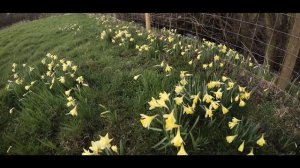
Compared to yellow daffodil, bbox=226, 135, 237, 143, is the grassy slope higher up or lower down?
lower down

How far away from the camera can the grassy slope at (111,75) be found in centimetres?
287

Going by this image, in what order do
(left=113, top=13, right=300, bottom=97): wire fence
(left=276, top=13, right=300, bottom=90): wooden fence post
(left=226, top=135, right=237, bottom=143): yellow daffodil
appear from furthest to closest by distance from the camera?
(left=113, top=13, right=300, bottom=97): wire fence, (left=276, top=13, right=300, bottom=90): wooden fence post, (left=226, top=135, right=237, bottom=143): yellow daffodil

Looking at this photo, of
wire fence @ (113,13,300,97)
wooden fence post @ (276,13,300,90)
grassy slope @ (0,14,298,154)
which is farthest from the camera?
wire fence @ (113,13,300,97)

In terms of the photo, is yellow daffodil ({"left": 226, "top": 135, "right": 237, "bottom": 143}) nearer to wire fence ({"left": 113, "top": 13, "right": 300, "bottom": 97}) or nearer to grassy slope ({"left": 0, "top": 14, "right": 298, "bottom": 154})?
grassy slope ({"left": 0, "top": 14, "right": 298, "bottom": 154})

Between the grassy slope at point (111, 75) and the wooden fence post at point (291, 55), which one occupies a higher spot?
the wooden fence post at point (291, 55)

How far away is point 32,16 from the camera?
17.2 meters

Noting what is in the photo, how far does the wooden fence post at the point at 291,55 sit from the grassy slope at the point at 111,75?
799 millimetres

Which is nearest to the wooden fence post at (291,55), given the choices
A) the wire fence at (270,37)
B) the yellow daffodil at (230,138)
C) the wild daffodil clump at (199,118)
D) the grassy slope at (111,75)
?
the wire fence at (270,37)

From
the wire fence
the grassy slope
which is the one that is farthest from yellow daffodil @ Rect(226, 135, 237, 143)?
the wire fence

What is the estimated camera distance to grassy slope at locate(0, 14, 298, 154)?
2866 millimetres

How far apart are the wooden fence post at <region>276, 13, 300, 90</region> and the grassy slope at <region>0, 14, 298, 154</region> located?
799mm

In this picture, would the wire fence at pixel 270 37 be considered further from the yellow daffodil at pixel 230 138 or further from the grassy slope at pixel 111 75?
the yellow daffodil at pixel 230 138

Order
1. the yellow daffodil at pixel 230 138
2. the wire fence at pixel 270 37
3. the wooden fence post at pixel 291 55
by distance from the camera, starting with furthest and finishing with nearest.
→ the wire fence at pixel 270 37 → the wooden fence post at pixel 291 55 → the yellow daffodil at pixel 230 138
